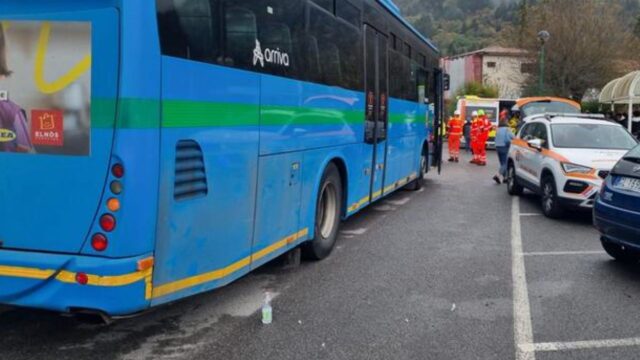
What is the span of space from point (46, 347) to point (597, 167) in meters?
8.12

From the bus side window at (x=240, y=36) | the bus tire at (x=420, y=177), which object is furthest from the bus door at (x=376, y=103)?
the bus tire at (x=420, y=177)

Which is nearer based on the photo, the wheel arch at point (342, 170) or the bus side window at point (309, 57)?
the bus side window at point (309, 57)

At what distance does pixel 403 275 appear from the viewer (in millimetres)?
6539

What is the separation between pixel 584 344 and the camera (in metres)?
4.66

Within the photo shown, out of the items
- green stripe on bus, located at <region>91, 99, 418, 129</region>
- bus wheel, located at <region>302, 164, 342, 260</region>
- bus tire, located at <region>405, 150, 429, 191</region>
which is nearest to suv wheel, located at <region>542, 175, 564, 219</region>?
bus tire, located at <region>405, 150, 429, 191</region>

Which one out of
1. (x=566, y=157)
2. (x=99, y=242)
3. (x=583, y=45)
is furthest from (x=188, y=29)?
(x=583, y=45)

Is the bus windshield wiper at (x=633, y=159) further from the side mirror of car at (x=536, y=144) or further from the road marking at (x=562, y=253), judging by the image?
the side mirror of car at (x=536, y=144)

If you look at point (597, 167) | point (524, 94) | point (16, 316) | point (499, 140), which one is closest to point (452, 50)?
point (524, 94)

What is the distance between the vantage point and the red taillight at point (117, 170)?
3.63 m

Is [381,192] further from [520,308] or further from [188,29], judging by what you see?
[188,29]

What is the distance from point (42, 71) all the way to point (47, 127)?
0.33 meters

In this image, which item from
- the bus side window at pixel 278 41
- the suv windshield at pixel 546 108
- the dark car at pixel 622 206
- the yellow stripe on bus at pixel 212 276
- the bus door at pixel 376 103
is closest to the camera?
the yellow stripe on bus at pixel 212 276

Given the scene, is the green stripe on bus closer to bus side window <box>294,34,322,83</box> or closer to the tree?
bus side window <box>294,34,322,83</box>

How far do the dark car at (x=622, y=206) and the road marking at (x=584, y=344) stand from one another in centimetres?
167
